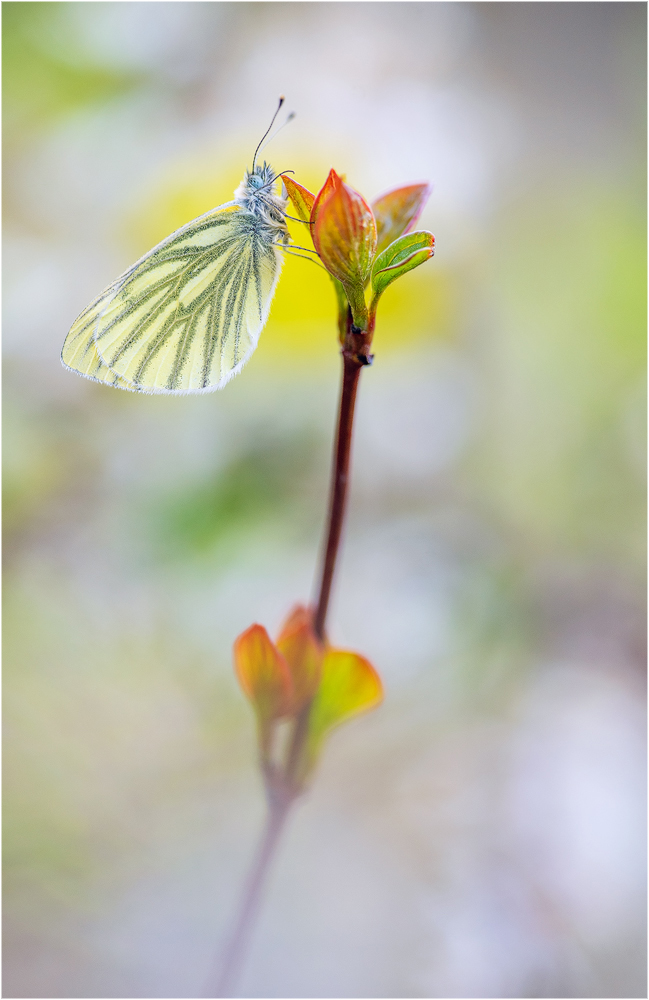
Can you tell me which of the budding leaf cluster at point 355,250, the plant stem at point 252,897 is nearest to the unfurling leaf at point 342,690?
the plant stem at point 252,897

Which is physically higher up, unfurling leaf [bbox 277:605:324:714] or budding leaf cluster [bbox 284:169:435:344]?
budding leaf cluster [bbox 284:169:435:344]

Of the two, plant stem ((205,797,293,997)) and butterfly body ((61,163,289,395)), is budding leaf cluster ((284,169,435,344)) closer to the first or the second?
butterfly body ((61,163,289,395))

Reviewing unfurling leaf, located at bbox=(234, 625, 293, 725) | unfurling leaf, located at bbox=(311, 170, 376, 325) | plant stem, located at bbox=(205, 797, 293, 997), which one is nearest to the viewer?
unfurling leaf, located at bbox=(311, 170, 376, 325)

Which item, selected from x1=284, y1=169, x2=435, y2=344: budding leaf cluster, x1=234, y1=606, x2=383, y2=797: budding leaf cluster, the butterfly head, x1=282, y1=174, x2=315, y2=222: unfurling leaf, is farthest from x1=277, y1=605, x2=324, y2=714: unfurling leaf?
the butterfly head

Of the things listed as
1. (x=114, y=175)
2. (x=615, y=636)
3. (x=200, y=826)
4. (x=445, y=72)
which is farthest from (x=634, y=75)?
(x=200, y=826)

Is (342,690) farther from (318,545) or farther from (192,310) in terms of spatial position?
(318,545)

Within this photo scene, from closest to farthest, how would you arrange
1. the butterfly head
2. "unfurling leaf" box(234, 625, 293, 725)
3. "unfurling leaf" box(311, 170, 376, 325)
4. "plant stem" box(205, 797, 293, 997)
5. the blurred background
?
"unfurling leaf" box(311, 170, 376, 325) → "unfurling leaf" box(234, 625, 293, 725) → "plant stem" box(205, 797, 293, 997) → the butterfly head → the blurred background

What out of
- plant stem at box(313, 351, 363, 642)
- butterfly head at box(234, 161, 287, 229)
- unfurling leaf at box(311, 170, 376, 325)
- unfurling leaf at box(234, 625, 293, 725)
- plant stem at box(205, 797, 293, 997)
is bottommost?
plant stem at box(205, 797, 293, 997)
